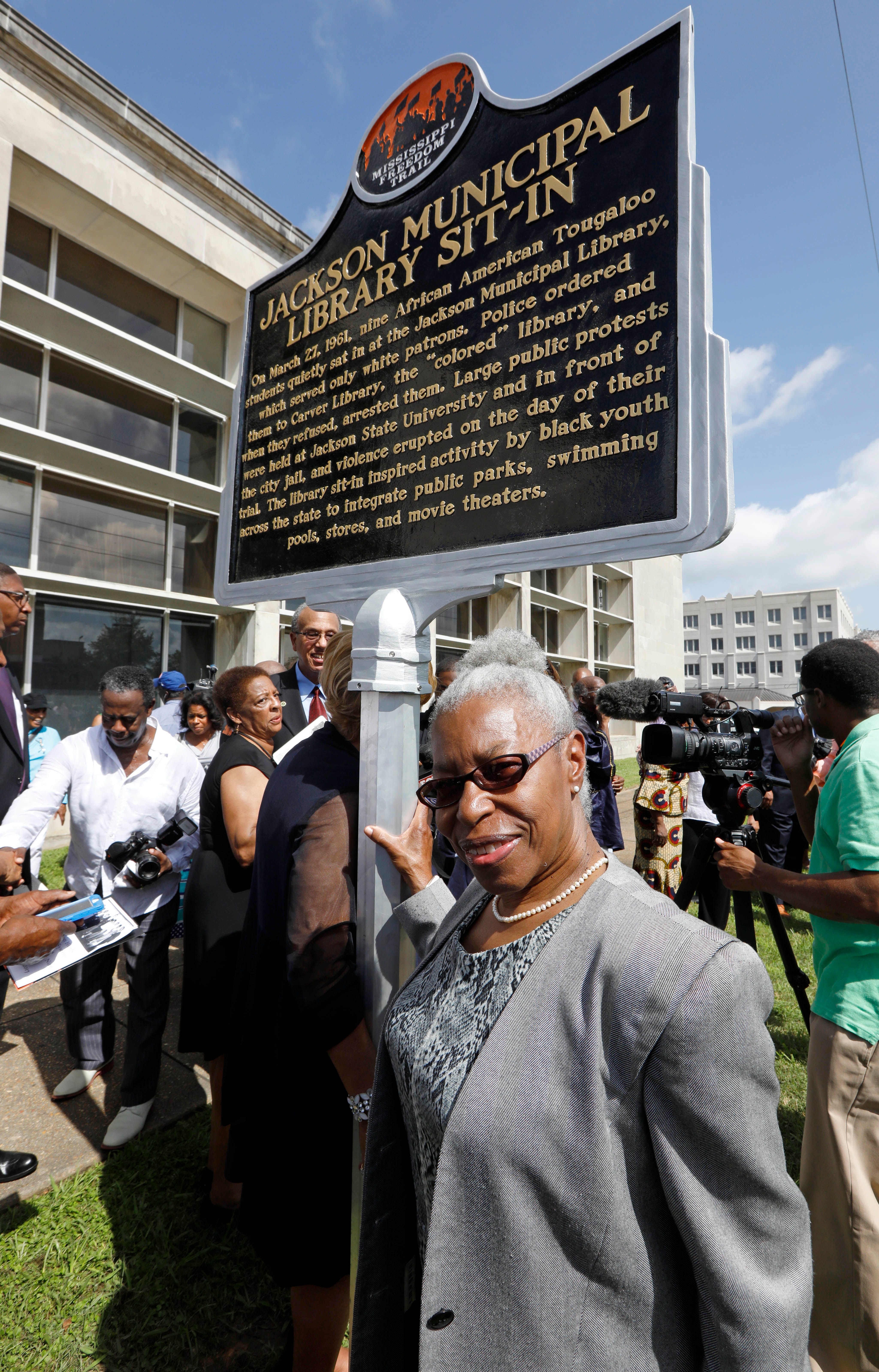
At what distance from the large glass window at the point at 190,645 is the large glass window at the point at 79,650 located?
46 centimetres

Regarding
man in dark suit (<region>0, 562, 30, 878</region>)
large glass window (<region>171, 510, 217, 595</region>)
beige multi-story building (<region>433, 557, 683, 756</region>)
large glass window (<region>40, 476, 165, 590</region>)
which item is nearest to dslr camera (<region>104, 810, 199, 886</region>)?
man in dark suit (<region>0, 562, 30, 878</region>)

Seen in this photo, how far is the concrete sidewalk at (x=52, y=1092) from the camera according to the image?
3113mm

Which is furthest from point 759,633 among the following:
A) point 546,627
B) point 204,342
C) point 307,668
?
point 307,668

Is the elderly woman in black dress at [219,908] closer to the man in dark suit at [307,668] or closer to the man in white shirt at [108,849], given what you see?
the man in white shirt at [108,849]

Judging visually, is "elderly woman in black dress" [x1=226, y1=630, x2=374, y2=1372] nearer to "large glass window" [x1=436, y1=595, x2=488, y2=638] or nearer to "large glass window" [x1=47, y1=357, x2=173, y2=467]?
"large glass window" [x1=47, y1=357, x2=173, y2=467]

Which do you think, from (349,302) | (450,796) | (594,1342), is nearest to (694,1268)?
(594,1342)

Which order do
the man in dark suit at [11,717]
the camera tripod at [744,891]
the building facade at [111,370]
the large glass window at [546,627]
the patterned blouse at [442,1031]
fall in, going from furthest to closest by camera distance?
the large glass window at [546,627]
the building facade at [111,370]
the man in dark suit at [11,717]
the camera tripod at [744,891]
the patterned blouse at [442,1031]

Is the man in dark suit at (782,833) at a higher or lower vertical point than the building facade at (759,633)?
lower

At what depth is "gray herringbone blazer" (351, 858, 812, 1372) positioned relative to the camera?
0.88 m

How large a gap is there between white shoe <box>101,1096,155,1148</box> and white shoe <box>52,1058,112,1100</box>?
0.39 meters

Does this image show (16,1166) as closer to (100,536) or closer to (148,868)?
(148,868)

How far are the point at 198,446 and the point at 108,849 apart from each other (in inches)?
464

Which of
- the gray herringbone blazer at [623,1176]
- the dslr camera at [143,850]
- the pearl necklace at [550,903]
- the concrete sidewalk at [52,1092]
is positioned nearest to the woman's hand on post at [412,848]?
the pearl necklace at [550,903]

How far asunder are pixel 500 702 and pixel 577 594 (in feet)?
89.6
